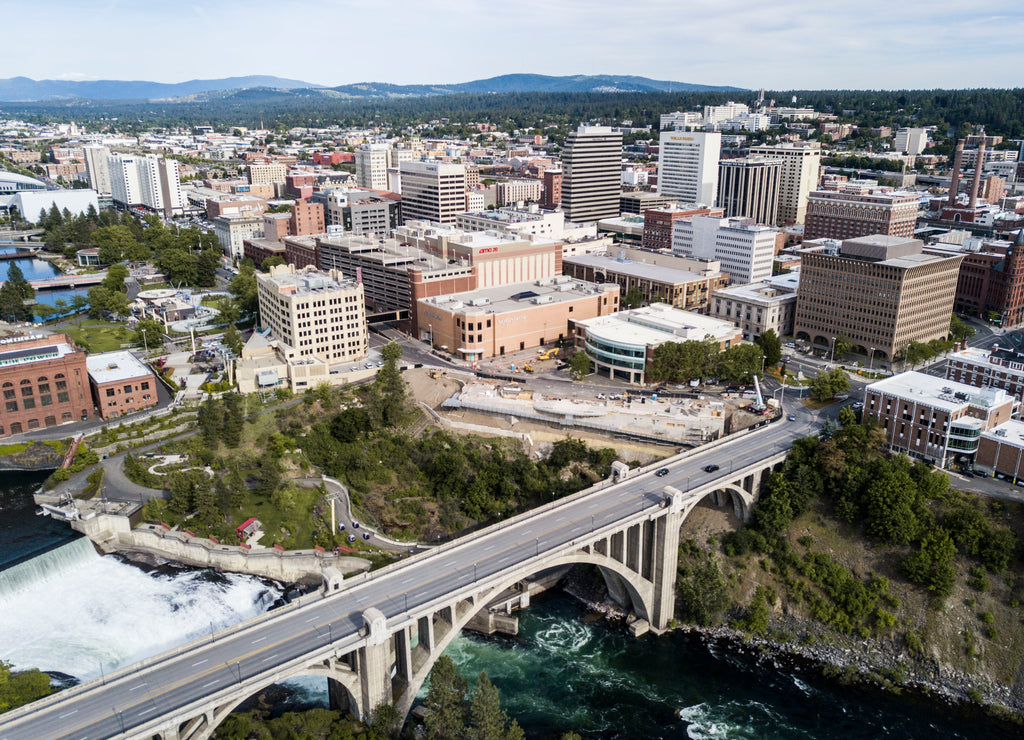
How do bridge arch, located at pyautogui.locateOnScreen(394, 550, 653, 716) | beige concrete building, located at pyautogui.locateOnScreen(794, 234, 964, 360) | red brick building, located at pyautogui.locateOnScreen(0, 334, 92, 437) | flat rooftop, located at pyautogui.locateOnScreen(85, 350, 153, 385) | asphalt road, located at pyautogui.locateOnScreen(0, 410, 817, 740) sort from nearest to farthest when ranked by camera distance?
1. asphalt road, located at pyautogui.locateOnScreen(0, 410, 817, 740)
2. bridge arch, located at pyautogui.locateOnScreen(394, 550, 653, 716)
3. red brick building, located at pyautogui.locateOnScreen(0, 334, 92, 437)
4. flat rooftop, located at pyautogui.locateOnScreen(85, 350, 153, 385)
5. beige concrete building, located at pyautogui.locateOnScreen(794, 234, 964, 360)

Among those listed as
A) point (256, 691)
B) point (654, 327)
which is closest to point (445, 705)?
point (256, 691)

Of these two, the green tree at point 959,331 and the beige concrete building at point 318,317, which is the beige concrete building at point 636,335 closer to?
the beige concrete building at point 318,317

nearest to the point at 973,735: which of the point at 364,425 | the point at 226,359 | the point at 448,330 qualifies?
the point at 364,425

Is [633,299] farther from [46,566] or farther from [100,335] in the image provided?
[46,566]

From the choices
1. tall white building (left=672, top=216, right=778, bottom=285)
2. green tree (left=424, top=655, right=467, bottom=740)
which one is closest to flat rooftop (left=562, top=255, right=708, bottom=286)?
tall white building (left=672, top=216, right=778, bottom=285)

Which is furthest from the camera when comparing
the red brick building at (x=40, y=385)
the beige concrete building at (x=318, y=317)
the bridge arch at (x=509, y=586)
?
the beige concrete building at (x=318, y=317)

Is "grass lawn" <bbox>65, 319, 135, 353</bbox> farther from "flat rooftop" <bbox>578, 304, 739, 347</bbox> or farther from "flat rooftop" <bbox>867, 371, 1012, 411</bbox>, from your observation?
"flat rooftop" <bbox>867, 371, 1012, 411</bbox>

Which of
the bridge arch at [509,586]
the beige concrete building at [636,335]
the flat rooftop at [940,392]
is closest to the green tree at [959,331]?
the beige concrete building at [636,335]
